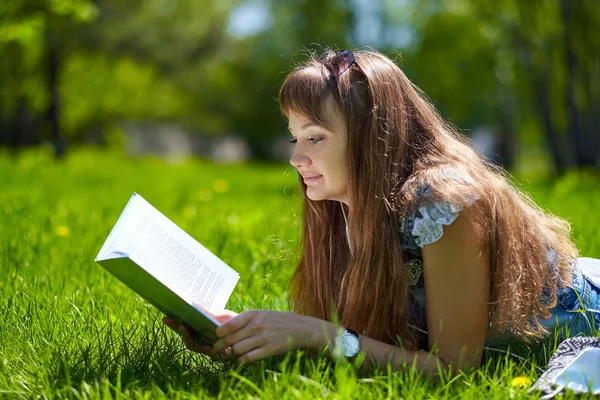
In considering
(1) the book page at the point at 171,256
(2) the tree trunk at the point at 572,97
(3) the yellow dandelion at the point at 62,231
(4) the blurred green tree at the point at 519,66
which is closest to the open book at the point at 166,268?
(1) the book page at the point at 171,256

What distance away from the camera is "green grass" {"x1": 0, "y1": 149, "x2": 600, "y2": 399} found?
208 centimetres

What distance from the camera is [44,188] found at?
7.32m

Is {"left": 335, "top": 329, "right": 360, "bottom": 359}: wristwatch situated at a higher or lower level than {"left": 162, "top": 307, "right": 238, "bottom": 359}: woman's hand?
higher

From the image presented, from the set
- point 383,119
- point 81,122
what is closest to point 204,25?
point 81,122

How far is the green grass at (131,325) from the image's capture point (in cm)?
208

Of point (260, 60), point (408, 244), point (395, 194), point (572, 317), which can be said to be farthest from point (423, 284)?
point (260, 60)

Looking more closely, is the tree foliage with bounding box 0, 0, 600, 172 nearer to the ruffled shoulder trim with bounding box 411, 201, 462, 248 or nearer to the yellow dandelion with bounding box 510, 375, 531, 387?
the ruffled shoulder trim with bounding box 411, 201, 462, 248

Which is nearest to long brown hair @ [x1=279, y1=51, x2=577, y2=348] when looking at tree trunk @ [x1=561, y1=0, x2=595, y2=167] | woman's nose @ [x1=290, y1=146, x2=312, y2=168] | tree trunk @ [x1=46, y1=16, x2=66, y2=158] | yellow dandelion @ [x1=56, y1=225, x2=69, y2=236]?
woman's nose @ [x1=290, y1=146, x2=312, y2=168]

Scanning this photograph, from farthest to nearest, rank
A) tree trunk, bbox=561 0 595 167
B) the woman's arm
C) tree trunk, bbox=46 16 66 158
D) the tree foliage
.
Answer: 1. tree trunk, bbox=46 16 66 158
2. the tree foliage
3. tree trunk, bbox=561 0 595 167
4. the woman's arm

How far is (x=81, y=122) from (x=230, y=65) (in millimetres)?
7505

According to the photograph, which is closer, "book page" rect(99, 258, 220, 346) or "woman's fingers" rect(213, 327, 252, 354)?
"book page" rect(99, 258, 220, 346)

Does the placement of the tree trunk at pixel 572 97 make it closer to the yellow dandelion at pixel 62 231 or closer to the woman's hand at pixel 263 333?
the yellow dandelion at pixel 62 231

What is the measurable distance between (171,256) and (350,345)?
1.86ft

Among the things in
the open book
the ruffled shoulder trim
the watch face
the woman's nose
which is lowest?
the watch face
